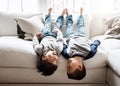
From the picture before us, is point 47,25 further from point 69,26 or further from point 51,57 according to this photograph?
point 51,57

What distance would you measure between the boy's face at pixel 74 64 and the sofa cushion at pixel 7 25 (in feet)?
3.66

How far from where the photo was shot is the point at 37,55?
2117 millimetres

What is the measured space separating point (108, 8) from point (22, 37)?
1.52 meters

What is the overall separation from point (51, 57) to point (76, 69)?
0.25 metres

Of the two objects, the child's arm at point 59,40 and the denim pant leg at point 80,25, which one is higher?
the denim pant leg at point 80,25

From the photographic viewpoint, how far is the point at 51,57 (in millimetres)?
2018

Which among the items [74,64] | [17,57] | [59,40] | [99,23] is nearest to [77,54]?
[74,64]

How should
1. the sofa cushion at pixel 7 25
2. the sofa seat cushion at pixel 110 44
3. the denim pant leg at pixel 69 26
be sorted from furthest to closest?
the sofa cushion at pixel 7 25 → the denim pant leg at pixel 69 26 → the sofa seat cushion at pixel 110 44

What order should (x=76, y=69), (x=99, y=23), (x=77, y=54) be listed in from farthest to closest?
(x=99, y=23) → (x=77, y=54) → (x=76, y=69)

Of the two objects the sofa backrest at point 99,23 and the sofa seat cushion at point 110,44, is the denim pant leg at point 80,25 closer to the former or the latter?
the sofa backrest at point 99,23

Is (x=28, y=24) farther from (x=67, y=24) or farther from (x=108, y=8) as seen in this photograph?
(x=108, y=8)

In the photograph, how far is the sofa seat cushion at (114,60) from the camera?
1.88 meters

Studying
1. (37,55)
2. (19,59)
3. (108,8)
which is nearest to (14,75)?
(19,59)

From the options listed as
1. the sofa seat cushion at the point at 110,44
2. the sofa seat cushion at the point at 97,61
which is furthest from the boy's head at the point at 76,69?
the sofa seat cushion at the point at 110,44
